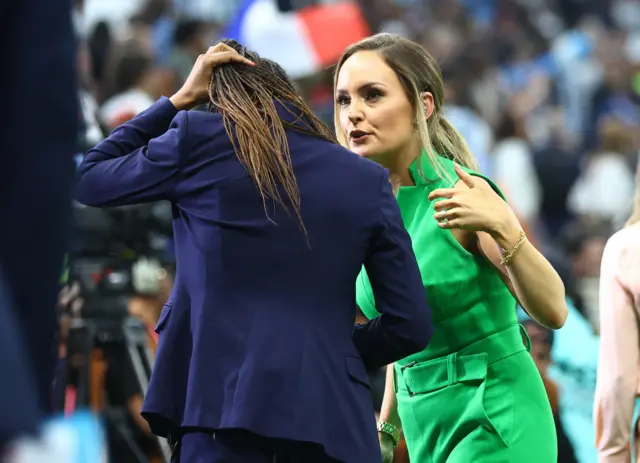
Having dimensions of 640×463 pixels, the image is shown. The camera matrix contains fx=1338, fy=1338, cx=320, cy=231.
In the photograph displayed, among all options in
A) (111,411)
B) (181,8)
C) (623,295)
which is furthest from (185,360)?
→ (181,8)

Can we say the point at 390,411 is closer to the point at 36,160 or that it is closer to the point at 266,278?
the point at 266,278

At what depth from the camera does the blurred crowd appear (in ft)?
20.1

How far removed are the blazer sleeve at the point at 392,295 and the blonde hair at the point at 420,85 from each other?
70 centimetres

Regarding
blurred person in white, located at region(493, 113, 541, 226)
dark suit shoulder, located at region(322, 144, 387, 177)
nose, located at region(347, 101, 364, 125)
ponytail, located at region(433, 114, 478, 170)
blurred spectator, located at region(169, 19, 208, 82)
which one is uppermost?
blurred spectator, located at region(169, 19, 208, 82)

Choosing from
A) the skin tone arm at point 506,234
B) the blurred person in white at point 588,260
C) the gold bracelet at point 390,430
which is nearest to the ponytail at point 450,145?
the skin tone arm at point 506,234

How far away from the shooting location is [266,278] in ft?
9.75

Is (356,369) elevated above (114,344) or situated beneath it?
situated beneath

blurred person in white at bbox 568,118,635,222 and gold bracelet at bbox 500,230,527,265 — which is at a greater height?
blurred person in white at bbox 568,118,635,222

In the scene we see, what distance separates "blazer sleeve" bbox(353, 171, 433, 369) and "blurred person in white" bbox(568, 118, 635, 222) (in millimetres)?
9265

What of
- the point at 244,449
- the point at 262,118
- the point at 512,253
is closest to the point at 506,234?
the point at 512,253

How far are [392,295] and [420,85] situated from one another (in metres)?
0.98

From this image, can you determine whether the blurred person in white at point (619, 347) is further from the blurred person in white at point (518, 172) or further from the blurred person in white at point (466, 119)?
the blurred person in white at point (518, 172)

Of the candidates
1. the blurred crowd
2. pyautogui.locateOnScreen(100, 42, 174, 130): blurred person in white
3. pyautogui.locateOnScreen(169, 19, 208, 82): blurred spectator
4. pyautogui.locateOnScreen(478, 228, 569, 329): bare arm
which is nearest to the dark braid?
pyautogui.locateOnScreen(478, 228, 569, 329): bare arm

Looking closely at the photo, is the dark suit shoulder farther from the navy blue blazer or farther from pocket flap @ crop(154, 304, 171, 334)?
pocket flap @ crop(154, 304, 171, 334)
